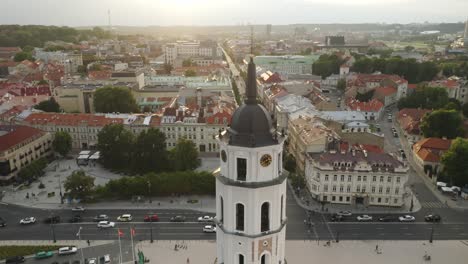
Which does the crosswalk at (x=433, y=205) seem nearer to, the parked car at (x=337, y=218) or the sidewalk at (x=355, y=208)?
the sidewalk at (x=355, y=208)

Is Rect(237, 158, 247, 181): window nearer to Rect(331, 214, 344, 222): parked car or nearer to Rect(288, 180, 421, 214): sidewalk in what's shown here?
Rect(331, 214, 344, 222): parked car

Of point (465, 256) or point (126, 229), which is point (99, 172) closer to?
point (126, 229)

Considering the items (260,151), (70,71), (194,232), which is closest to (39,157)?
(194,232)

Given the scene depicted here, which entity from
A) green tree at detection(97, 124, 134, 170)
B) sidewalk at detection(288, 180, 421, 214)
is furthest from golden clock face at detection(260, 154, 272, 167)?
green tree at detection(97, 124, 134, 170)

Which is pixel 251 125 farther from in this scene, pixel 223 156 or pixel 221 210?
pixel 221 210

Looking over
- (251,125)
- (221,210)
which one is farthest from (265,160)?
(221,210)

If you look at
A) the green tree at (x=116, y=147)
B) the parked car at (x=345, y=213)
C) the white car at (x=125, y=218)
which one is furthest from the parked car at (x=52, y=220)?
the parked car at (x=345, y=213)
